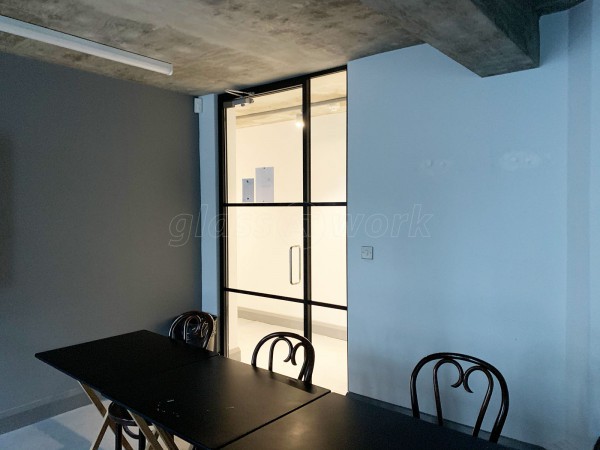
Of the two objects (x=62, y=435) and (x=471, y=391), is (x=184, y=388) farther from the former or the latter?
(x=62, y=435)

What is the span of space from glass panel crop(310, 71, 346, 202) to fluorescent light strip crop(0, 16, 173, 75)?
3.98 feet

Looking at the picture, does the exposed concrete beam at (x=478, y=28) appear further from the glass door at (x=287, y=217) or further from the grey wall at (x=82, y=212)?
the grey wall at (x=82, y=212)

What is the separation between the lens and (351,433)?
157cm

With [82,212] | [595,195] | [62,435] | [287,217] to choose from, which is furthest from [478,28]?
[62,435]

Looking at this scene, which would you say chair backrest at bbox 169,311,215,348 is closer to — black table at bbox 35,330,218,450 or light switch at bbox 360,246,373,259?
black table at bbox 35,330,218,450

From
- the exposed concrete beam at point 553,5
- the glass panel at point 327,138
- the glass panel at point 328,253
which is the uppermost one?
→ the exposed concrete beam at point 553,5

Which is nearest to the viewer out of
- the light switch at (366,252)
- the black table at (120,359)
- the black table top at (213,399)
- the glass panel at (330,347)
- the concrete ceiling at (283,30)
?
the black table top at (213,399)

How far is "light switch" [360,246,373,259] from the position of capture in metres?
3.16

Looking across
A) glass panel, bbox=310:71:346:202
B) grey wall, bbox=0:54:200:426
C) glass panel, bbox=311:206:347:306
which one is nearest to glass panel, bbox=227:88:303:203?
glass panel, bbox=310:71:346:202

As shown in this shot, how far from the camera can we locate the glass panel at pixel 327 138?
3520mm

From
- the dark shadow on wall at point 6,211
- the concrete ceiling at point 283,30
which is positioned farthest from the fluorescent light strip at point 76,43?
the dark shadow on wall at point 6,211

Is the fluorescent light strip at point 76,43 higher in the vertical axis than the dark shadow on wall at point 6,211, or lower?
higher

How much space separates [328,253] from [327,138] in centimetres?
98

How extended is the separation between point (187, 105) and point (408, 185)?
2.43 m
